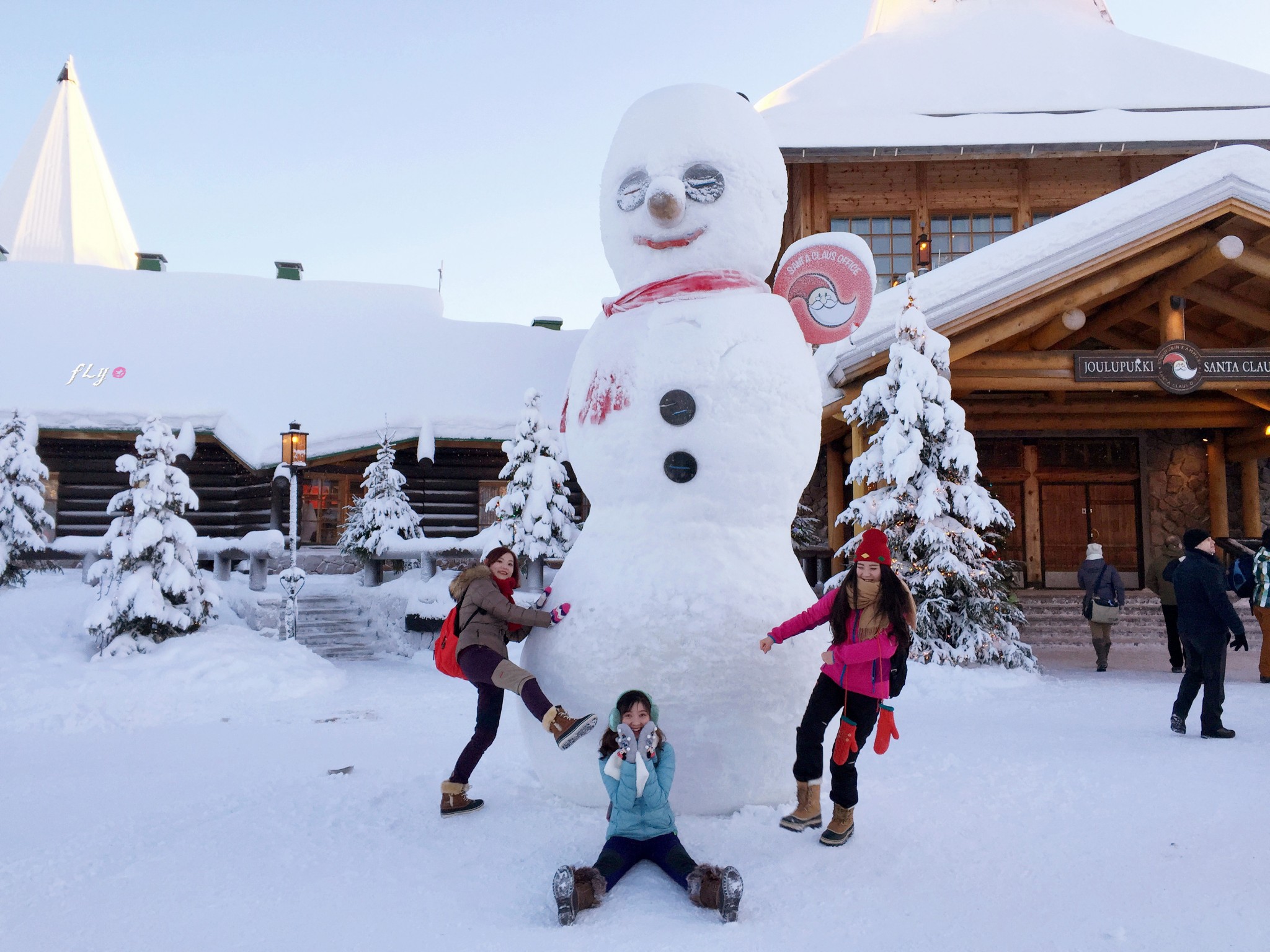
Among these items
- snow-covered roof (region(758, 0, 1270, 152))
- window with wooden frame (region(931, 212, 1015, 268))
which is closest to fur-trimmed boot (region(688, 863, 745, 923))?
snow-covered roof (region(758, 0, 1270, 152))

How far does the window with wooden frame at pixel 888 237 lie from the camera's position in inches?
586

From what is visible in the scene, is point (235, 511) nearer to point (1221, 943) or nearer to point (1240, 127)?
point (1221, 943)

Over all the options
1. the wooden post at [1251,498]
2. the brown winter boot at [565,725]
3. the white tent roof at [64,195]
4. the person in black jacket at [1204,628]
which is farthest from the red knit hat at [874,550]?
the white tent roof at [64,195]

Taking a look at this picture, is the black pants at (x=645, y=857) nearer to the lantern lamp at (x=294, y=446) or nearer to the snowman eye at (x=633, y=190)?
the snowman eye at (x=633, y=190)

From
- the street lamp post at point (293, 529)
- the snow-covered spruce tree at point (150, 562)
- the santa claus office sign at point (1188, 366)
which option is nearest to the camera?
the snow-covered spruce tree at point (150, 562)

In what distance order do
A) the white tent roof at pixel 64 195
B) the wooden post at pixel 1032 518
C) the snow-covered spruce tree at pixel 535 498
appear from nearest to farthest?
the snow-covered spruce tree at pixel 535 498 < the wooden post at pixel 1032 518 < the white tent roof at pixel 64 195

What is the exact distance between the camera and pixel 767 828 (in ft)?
11.9

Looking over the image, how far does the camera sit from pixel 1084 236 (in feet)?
30.1

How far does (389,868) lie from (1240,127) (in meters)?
17.8

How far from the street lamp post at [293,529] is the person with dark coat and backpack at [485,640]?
711cm

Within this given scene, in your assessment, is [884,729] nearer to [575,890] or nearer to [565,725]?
[565,725]

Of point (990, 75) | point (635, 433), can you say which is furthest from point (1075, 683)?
point (990, 75)

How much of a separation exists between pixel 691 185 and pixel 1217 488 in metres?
13.3

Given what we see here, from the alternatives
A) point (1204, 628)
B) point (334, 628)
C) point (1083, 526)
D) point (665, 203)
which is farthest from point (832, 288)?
point (1083, 526)
